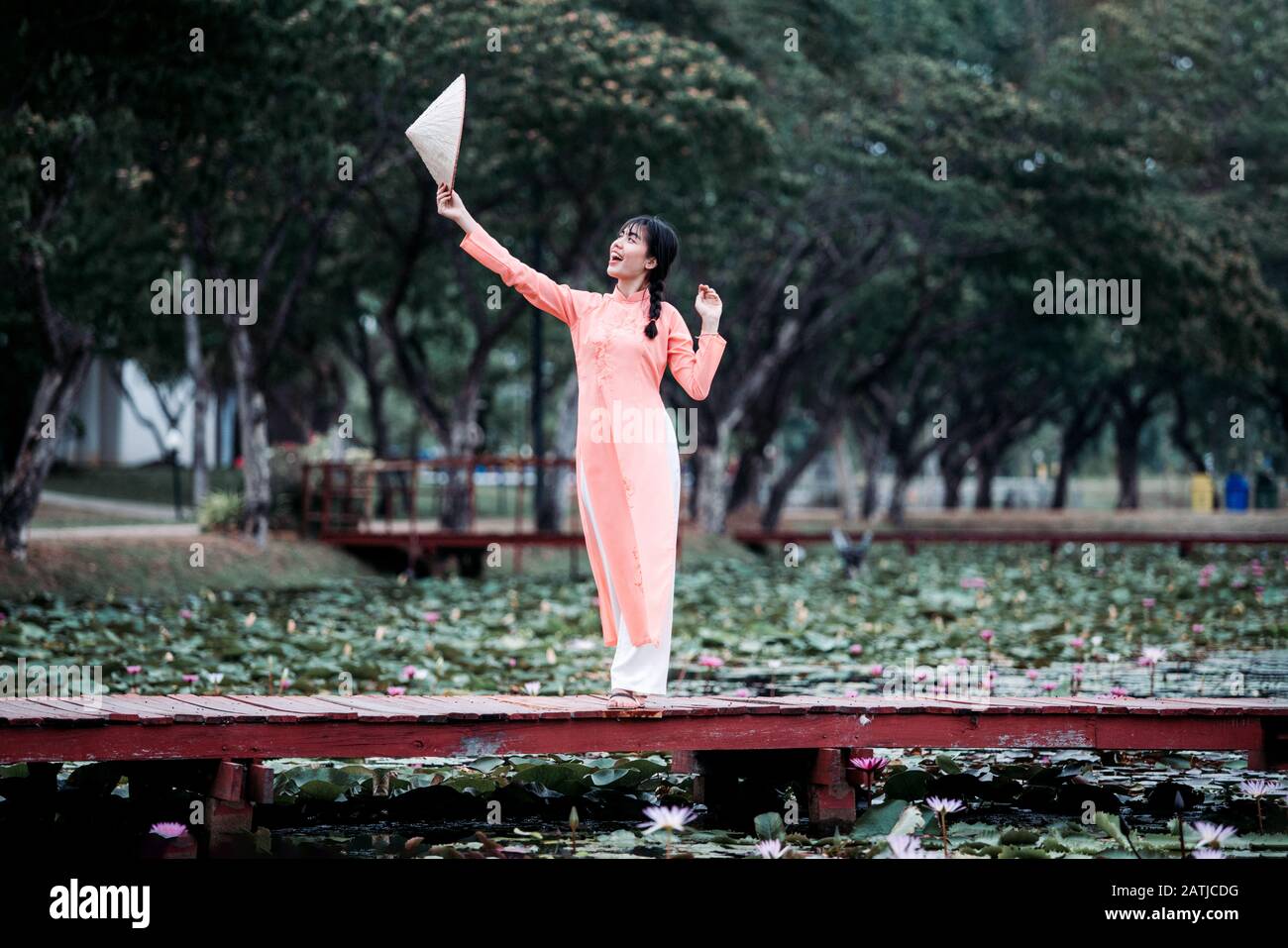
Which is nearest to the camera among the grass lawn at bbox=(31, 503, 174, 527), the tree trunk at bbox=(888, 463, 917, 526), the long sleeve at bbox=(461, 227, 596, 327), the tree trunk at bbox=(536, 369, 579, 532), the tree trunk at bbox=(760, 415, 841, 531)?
the long sleeve at bbox=(461, 227, 596, 327)

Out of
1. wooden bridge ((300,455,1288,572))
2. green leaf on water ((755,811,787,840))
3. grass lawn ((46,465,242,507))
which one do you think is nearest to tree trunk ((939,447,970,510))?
wooden bridge ((300,455,1288,572))

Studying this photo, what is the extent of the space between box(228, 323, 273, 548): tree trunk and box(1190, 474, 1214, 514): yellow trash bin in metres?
29.1

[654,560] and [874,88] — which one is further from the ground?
[874,88]

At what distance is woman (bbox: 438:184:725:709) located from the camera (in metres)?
5.91

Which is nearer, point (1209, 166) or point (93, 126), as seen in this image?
point (93, 126)

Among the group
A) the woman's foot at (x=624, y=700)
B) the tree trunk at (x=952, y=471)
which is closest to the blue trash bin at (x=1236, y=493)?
the tree trunk at (x=952, y=471)

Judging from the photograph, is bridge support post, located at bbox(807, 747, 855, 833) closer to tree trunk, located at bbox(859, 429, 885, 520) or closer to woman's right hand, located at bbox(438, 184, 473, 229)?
woman's right hand, located at bbox(438, 184, 473, 229)

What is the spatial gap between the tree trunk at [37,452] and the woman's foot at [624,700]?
34.8ft

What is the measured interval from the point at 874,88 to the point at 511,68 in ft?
24.0

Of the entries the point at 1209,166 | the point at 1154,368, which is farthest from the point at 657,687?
the point at 1154,368

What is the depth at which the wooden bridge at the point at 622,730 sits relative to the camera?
17.1 ft
